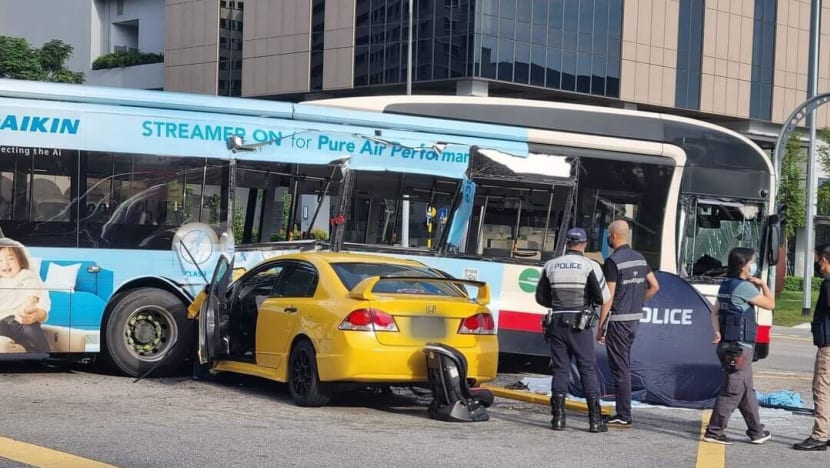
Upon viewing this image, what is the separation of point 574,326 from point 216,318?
368cm

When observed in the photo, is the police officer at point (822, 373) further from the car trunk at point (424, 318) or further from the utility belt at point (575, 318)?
the car trunk at point (424, 318)

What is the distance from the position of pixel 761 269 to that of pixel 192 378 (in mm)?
7722

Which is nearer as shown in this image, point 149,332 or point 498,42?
point 149,332

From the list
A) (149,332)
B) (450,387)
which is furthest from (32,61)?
(450,387)

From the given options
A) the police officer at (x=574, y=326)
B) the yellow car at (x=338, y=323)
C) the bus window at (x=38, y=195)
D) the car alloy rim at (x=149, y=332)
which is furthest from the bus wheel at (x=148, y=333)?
the police officer at (x=574, y=326)

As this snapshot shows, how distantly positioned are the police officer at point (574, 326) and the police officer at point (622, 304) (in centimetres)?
15

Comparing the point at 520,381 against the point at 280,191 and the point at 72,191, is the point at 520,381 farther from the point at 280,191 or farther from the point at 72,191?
the point at 72,191

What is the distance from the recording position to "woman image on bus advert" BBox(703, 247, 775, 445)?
A: 9281 millimetres

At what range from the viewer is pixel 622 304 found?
1010 cm

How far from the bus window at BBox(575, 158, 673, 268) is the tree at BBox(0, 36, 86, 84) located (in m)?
38.1

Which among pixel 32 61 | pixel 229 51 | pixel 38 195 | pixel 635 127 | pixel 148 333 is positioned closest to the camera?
pixel 38 195

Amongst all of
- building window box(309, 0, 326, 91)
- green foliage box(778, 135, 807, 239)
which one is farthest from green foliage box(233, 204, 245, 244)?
building window box(309, 0, 326, 91)

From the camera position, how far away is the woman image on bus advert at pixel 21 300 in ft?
38.1

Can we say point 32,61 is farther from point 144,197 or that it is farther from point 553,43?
point 144,197
